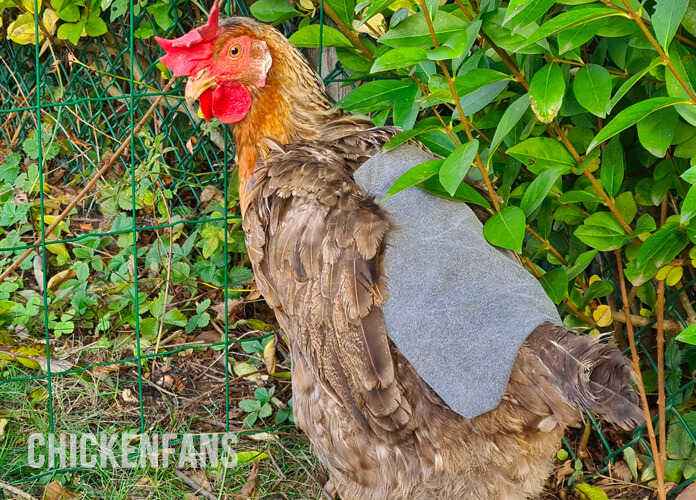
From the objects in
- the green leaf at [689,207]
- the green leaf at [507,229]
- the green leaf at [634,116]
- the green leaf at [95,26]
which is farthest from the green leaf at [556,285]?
the green leaf at [95,26]

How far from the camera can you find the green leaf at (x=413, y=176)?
2082 mm

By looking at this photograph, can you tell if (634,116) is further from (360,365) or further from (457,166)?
(360,365)

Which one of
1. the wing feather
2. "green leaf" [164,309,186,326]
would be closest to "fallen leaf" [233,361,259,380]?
"green leaf" [164,309,186,326]

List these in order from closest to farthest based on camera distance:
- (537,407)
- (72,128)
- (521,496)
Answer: (537,407)
(521,496)
(72,128)

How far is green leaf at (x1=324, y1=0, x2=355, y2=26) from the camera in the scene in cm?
255

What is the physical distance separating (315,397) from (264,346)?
997 mm

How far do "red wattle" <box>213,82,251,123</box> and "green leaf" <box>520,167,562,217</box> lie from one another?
1085 millimetres

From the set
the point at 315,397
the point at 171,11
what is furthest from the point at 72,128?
the point at 315,397

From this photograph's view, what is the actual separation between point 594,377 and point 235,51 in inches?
64.4

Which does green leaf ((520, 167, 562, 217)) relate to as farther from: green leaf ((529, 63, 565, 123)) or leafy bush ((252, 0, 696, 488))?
green leaf ((529, 63, 565, 123))

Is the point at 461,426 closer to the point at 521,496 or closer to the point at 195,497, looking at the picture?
the point at 521,496

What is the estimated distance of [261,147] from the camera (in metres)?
2.61

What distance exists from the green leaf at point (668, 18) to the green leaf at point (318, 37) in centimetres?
121

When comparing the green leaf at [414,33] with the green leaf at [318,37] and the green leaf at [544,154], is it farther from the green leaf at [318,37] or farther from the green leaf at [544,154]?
the green leaf at [318,37]
